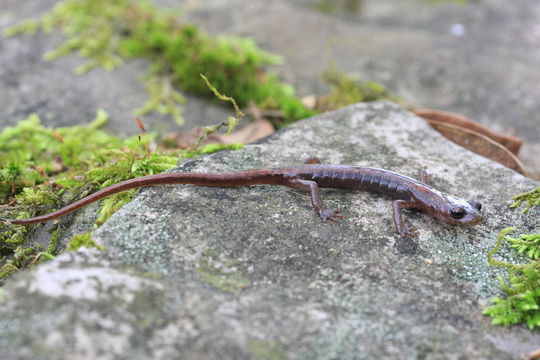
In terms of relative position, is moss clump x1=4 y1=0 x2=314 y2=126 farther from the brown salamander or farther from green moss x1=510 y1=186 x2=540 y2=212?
green moss x1=510 y1=186 x2=540 y2=212

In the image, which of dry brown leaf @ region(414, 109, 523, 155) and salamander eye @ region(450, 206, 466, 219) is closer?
salamander eye @ region(450, 206, 466, 219)

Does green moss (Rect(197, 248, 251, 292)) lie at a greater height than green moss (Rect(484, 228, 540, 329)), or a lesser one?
greater

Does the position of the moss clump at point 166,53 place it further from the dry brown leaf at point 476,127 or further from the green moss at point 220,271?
the green moss at point 220,271

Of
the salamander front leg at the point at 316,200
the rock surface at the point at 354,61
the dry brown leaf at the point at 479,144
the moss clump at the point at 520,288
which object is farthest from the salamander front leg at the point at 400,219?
A: the rock surface at the point at 354,61

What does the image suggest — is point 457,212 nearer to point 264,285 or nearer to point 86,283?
point 264,285

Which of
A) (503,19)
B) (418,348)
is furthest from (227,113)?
(503,19)

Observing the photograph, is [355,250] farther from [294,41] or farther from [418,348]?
[294,41]

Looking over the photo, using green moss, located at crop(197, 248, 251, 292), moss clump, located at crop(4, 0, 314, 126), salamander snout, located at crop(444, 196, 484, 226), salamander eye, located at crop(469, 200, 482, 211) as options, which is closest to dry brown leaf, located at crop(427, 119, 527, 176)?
salamander eye, located at crop(469, 200, 482, 211)
